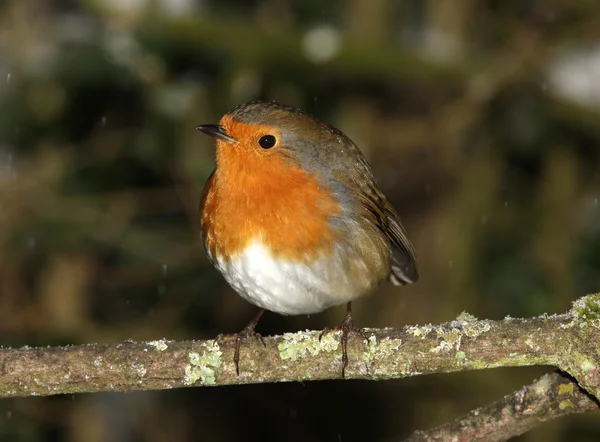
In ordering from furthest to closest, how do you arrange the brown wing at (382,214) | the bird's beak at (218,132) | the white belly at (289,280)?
the brown wing at (382,214)
the bird's beak at (218,132)
the white belly at (289,280)

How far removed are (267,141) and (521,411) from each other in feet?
5.16

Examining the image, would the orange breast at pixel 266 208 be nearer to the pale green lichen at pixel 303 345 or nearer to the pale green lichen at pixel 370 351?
the pale green lichen at pixel 303 345

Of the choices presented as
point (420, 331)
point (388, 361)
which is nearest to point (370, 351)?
point (388, 361)

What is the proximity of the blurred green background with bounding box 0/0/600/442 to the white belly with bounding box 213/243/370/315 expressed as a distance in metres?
1.54

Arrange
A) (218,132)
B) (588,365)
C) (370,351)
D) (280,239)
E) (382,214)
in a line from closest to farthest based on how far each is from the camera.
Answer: (588,365) → (370,351) → (280,239) → (218,132) → (382,214)

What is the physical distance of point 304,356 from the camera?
10.6 feet

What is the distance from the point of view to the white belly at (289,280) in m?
3.74

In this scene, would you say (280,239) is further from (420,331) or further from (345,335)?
(420,331)

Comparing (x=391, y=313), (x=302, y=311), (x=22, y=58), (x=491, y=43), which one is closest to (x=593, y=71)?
(x=491, y=43)

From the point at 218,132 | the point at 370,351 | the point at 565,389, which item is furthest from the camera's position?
the point at 218,132

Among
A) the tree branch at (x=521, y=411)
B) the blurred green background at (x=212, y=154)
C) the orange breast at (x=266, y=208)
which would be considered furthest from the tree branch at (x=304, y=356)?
the blurred green background at (x=212, y=154)

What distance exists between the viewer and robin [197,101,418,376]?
148 inches

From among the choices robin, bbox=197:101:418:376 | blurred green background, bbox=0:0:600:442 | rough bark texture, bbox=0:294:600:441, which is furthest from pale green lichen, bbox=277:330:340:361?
blurred green background, bbox=0:0:600:442

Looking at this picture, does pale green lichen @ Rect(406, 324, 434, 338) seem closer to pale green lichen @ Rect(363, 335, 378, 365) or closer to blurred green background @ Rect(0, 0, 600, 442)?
pale green lichen @ Rect(363, 335, 378, 365)
